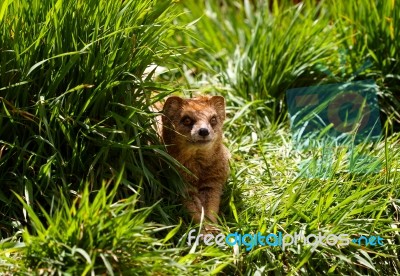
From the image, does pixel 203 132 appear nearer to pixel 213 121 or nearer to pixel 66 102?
pixel 213 121

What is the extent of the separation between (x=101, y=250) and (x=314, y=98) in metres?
2.53

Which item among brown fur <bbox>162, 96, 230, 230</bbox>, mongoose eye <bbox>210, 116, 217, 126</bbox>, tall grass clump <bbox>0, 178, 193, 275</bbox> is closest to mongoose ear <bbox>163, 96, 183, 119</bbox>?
brown fur <bbox>162, 96, 230, 230</bbox>

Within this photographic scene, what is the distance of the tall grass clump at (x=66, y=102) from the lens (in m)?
3.58

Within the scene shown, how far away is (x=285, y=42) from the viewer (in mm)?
5297

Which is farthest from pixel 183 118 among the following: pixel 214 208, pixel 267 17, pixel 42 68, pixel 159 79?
pixel 267 17

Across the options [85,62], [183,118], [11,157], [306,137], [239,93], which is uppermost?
[85,62]

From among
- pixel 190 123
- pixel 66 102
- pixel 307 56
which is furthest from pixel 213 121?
pixel 307 56

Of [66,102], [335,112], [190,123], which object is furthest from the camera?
[335,112]

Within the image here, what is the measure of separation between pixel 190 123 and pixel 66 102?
0.77 metres

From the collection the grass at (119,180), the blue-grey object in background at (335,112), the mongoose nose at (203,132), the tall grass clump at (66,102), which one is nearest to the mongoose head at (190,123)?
the mongoose nose at (203,132)

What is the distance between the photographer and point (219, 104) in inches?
169

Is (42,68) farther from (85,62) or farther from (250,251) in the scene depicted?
(250,251)

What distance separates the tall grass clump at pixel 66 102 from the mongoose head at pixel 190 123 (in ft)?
0.82

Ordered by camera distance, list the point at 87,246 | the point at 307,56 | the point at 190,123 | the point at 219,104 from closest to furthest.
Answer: the point at 87,246
the point at 190,123
the point at 219,104
the point at 307,56
